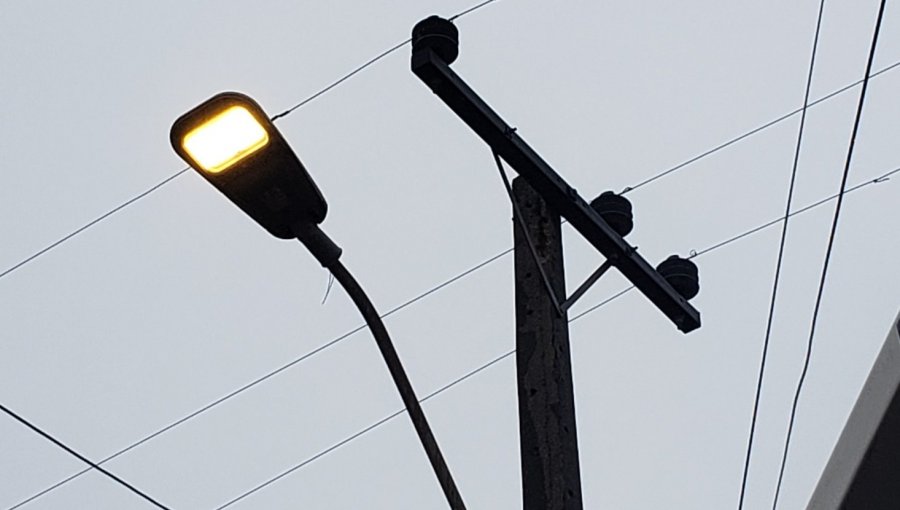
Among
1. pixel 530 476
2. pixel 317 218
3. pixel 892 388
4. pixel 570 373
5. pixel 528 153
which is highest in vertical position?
pixel 528 153

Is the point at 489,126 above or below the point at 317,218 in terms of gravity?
above

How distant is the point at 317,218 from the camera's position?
4.40m

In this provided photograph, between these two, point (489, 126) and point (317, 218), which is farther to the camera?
point (489, 126)

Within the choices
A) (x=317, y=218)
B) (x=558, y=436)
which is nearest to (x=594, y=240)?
(x=558, y=436)

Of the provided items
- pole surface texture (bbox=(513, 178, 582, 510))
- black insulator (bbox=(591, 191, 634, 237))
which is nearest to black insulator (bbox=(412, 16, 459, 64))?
pole surface texture (bbox=(513, 178, 582, 510))

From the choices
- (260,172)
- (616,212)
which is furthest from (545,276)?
(260,172)

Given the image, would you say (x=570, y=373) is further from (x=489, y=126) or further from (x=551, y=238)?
(x=489, y=126)

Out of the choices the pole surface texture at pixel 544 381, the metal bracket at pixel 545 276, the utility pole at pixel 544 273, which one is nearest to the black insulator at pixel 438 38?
the utility pole at pixel 544 273

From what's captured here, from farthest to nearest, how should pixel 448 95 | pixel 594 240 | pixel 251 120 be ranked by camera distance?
pixel 594 240
pixel 448 95
pixel 251 120

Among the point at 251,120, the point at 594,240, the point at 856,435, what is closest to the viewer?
the point at 251,120

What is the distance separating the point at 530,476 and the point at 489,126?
5.64 ft

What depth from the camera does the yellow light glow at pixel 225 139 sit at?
13.7ft

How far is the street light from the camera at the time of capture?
165 inches

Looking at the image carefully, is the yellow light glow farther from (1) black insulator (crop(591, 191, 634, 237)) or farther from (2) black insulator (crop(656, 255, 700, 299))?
(2) black insulator (crop(656, 255, 700, 299))
